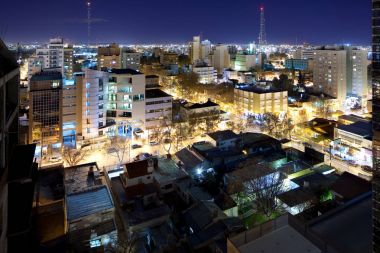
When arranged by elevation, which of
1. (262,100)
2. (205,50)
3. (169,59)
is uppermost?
(205,50)

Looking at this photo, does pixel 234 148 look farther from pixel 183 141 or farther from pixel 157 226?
pixel 157 226

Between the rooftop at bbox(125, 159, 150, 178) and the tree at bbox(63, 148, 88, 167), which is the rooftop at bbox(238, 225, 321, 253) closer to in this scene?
the rooftop at bbox(125, 159, 150, 178)

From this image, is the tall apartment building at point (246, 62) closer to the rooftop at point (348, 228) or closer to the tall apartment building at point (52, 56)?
the tall apartment building at point (52, 56)

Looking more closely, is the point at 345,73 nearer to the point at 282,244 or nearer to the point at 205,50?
the point at 282,244

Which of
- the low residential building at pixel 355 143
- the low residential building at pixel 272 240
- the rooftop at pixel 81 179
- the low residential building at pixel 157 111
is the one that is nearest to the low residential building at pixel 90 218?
the rooftop at pixel 81 179

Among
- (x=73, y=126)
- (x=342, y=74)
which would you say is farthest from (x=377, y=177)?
(x=342, y=74)

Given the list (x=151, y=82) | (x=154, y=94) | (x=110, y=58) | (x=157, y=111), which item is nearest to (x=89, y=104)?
(x=157, y=111)
